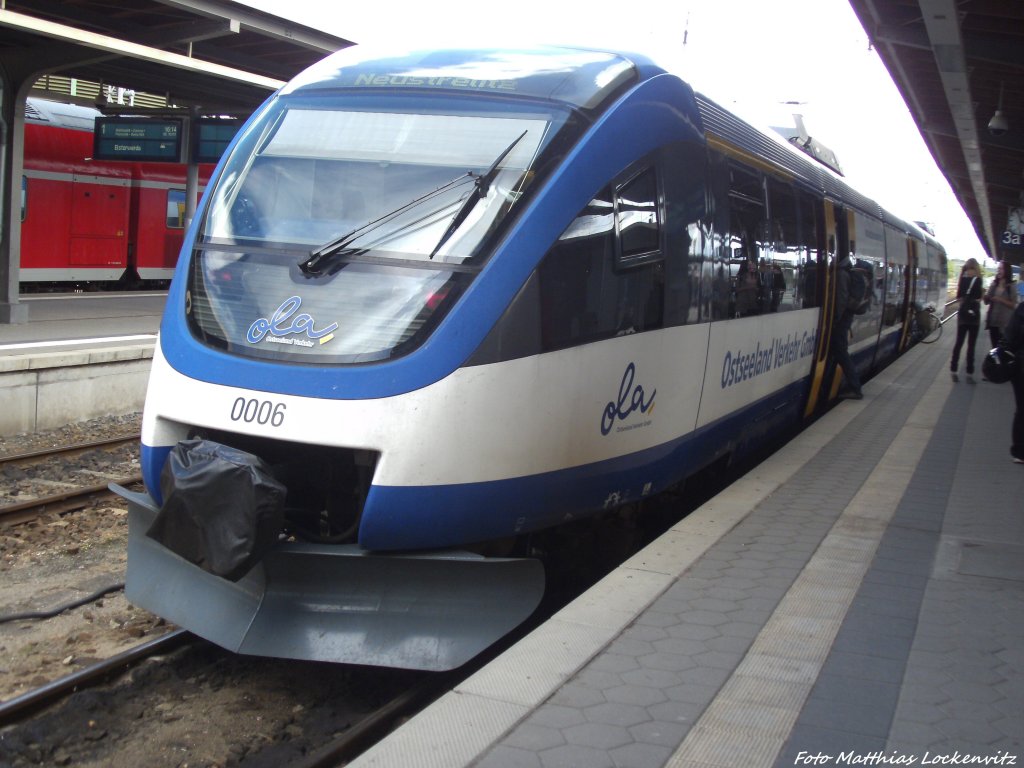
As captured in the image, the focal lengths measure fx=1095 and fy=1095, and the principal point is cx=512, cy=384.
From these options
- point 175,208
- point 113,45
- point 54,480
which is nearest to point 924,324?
point 175,208

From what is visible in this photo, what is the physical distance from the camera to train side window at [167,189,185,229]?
83.3 ft

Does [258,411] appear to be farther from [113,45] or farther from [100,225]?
[100,225]

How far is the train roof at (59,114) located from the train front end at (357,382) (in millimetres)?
17765

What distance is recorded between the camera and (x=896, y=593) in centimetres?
506

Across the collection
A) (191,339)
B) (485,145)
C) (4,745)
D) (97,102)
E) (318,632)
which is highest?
(97,102)

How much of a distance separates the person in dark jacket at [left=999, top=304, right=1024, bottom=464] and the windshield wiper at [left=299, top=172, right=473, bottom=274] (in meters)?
5.54

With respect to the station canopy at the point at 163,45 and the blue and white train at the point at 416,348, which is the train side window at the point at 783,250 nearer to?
the blue and white train at the point at 416,348

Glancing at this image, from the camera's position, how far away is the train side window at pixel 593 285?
4922 millimetres

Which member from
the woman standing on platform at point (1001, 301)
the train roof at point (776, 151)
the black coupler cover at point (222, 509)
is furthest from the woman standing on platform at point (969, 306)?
the black coupler cover at point (222, 509)

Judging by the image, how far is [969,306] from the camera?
1630 centimetres

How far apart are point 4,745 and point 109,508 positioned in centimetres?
417

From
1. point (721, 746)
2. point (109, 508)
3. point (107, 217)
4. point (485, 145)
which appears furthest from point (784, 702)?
point (107, 217)

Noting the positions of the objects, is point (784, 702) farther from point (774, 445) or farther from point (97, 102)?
point (97, 102)

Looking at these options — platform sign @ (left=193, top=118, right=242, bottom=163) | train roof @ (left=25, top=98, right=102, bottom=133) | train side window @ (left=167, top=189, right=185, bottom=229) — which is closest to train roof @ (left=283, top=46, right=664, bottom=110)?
platform sign @ (left=193, top=118, right=242, bottom=163)
